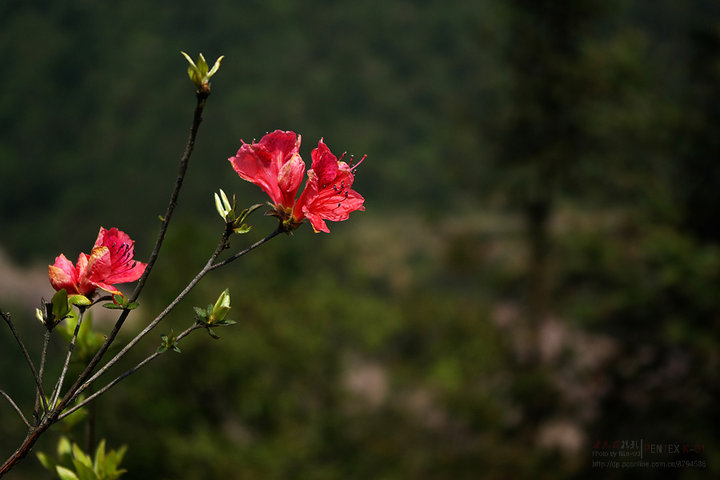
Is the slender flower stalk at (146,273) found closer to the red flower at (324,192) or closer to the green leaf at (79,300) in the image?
the green leaf at (79,300)

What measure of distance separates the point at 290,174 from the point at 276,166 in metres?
0.03

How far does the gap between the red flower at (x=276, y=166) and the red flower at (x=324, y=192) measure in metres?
0.02

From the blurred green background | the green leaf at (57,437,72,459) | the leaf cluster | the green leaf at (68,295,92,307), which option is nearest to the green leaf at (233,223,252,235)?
the green leaf at (68,295,92,307)

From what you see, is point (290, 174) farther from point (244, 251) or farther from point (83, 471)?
point (83, 471)

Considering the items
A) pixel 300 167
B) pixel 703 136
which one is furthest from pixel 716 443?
pixel 300 167

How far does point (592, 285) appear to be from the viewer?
24.0 feet

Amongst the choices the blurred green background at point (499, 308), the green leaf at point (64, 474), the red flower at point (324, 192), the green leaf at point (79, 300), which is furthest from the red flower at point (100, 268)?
the blurred green background at point (499, 308)

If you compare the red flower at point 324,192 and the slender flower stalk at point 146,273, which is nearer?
the slender flower stalk at point 146,273

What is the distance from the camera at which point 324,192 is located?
808mm

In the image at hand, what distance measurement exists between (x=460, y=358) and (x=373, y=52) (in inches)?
1334

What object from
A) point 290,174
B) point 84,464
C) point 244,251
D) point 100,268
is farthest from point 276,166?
point 84,464

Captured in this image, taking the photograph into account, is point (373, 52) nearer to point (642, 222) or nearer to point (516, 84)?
point (516, 84)

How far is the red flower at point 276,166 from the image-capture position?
78 centimetres

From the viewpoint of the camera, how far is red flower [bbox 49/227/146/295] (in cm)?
77
